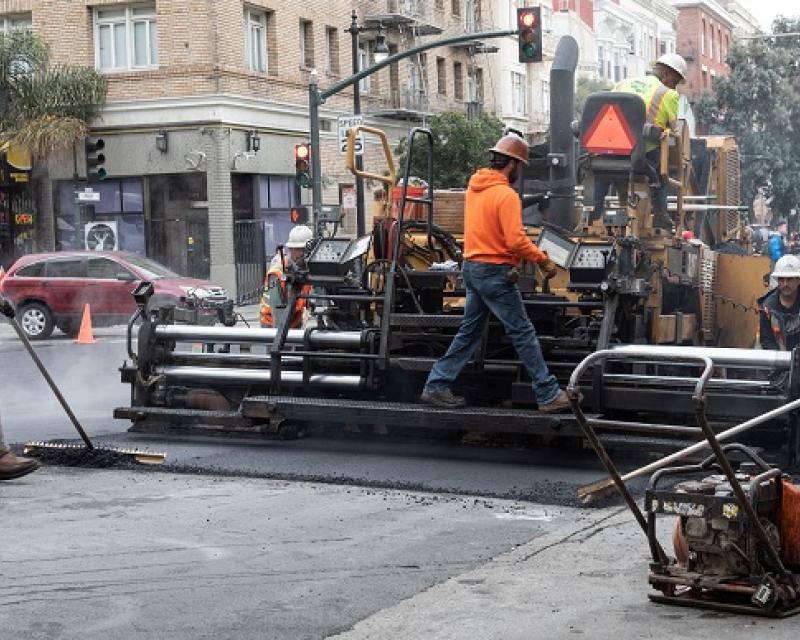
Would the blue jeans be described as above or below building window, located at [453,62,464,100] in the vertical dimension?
below

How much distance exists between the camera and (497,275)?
882 cm

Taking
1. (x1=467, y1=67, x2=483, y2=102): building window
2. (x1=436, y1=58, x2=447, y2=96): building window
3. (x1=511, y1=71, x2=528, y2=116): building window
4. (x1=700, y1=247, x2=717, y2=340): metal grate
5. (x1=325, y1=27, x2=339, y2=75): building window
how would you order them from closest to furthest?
(x1=700, y1=247, x2=717, y2=340): metal grate
(x1=325, y1=27, x2=339, y2=75): building window
(x1=436, y1=58, x2=447, y2=96): building window
(x1=467, y1=67, x2=483, y2=102): building window
(x1=511, y1=71, x2=528, y2=116): building window

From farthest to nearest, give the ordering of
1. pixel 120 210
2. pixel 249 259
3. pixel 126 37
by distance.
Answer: pixel 249 259 < pixel 120 210 < pixel 126 37

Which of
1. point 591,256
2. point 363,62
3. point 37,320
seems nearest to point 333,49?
point 363,62

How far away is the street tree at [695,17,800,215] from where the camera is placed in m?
44.1

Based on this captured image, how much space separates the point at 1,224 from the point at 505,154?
28046 millimetres

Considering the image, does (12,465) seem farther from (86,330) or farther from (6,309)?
(86,330)

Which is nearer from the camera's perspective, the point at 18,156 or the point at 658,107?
the point at 658,107

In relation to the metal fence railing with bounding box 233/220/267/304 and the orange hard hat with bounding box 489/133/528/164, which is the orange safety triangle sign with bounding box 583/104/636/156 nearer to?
the orange hard hat with bounding box 489/133/528/164

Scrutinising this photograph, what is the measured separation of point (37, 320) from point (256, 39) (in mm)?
12681

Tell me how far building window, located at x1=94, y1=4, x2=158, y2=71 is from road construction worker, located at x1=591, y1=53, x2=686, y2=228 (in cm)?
2341

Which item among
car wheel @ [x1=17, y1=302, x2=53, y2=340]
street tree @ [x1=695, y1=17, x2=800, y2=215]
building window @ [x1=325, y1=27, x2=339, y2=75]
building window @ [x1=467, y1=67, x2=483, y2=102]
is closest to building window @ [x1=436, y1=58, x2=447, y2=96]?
building window @ [x1=467, y1=67, x2=483, y2=102]

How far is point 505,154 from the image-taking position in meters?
8.91

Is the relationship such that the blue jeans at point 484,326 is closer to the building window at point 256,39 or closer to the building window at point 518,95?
the building window at point 256,39
